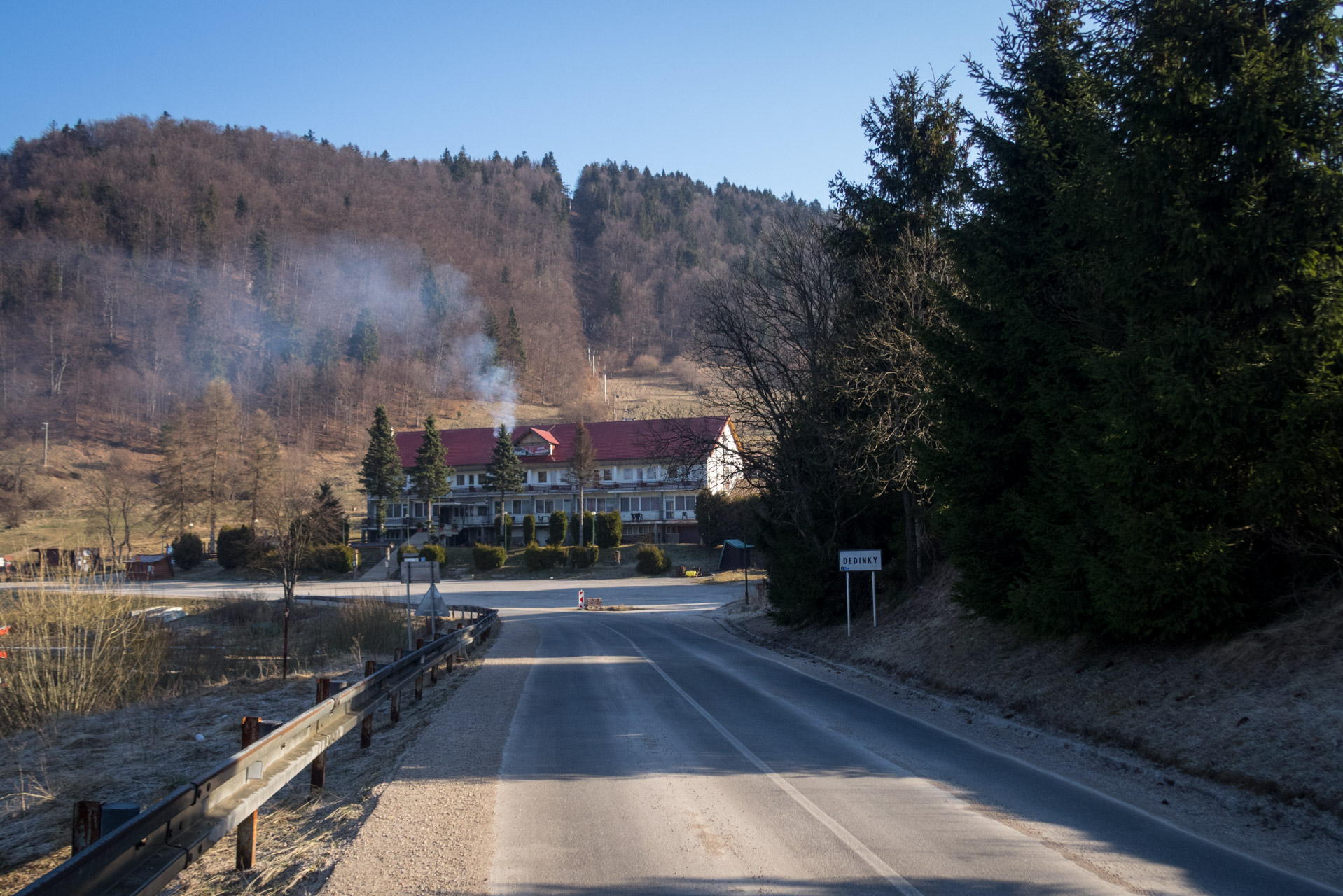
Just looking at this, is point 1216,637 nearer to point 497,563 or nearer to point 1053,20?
point 1053,20

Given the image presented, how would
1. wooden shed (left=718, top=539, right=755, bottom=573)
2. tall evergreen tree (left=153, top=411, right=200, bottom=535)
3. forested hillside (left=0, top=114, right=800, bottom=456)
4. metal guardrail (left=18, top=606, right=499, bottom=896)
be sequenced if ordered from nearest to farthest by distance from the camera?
1. metal guardrail (left=18, top=606, right=499, bottom=896)
2. wooden shed (left=718, top=539, right=755, bottom=573)
3. tall evergreen tree (left=153, top=411, right=200, bottom=535)
4. forested hillside (left=0, top=114, right=800, bottom=456)

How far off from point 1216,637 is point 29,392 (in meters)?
147

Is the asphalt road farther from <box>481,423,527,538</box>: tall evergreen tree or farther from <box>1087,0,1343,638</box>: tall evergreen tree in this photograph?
<box>481,423,527,538</box>: tall evergreen tree

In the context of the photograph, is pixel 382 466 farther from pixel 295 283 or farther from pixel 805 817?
pixel 295 283

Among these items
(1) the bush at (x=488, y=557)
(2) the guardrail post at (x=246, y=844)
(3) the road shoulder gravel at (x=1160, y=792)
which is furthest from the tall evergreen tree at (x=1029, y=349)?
(1) the bush at (x=488, y=557)

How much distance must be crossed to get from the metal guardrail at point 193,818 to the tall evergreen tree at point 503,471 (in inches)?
2608

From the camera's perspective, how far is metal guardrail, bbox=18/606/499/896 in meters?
4.04

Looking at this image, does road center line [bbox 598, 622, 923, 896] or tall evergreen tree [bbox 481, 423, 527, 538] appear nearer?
road center line [bbox 598, 622, 923, 896]

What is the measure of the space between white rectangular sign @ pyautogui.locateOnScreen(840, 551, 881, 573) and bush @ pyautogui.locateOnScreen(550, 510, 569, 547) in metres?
48.6

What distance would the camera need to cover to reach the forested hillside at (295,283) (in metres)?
128

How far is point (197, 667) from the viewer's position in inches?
789

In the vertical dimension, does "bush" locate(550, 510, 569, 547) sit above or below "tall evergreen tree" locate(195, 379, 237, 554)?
below

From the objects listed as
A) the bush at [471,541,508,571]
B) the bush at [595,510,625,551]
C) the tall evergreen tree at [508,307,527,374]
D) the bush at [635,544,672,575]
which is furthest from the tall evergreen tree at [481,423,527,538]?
the tall evergreen tree at [508,307,527,374]

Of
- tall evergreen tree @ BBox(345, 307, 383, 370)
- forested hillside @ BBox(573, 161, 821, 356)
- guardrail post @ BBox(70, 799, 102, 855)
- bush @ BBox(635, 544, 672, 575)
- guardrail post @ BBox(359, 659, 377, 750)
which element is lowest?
bush @ BBox(635, 544, 672, 575)
